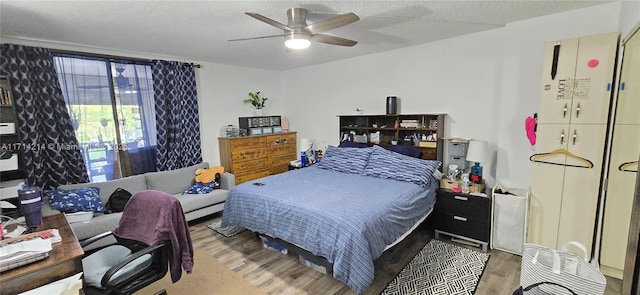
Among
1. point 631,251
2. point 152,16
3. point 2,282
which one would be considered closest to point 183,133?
point 152,16

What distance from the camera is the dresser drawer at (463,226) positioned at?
2.79 meters

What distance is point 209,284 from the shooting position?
239 centimetres

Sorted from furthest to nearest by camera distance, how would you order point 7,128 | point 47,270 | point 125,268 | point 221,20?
1. point 7,128
2. point 221,20
3. point 125,268
4. point 47,270

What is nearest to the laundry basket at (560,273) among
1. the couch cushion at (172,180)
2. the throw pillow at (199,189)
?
the throw pillow at (199,189)

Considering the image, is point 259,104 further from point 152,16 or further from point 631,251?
point 631,251

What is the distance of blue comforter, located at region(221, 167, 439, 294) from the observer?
203 centimetres

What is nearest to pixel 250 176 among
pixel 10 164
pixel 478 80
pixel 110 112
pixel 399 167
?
pixel 110 112

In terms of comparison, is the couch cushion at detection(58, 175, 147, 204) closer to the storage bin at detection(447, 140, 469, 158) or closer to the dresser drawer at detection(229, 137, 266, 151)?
the dresser drawer at detection(229, 137, 266, 151)

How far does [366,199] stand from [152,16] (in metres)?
2.50

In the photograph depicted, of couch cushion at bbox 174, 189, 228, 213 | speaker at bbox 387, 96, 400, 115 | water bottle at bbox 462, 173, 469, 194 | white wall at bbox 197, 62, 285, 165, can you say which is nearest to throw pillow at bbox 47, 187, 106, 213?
couch cushion at bbox 174, 189, 228, 213

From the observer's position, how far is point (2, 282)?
127 centimetres

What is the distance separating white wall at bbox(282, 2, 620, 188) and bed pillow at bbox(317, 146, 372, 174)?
2.69ft

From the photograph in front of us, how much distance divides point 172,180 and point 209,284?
1.98m

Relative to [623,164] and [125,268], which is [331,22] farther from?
[623,164]
